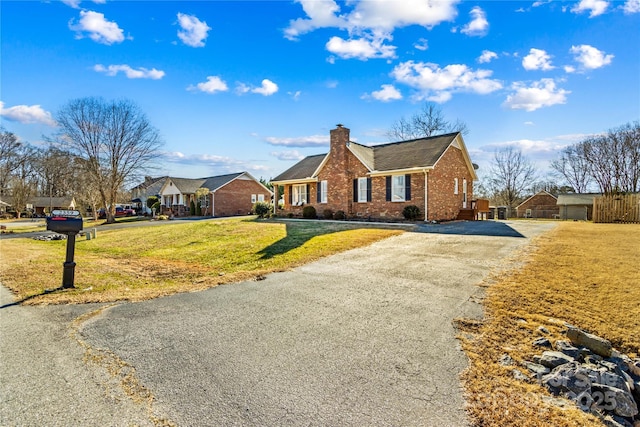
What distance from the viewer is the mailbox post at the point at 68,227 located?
565 centimetres

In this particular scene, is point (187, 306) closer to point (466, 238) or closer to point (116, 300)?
point (116, 300)

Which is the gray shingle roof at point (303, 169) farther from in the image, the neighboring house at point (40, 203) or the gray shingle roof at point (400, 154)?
the neighboring house at point (40, 203)

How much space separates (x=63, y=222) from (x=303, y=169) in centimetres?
1944

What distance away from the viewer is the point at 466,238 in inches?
460

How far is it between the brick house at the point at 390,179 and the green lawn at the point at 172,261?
18.2 feet

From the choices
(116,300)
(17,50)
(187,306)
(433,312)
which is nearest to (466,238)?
(433,312)

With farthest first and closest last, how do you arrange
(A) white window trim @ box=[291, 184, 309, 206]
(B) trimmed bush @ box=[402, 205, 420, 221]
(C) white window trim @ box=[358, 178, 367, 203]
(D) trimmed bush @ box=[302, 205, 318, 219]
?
(A) white window trim @ box=[291, 184, 309, 206], (D) trimmed bush @ box=[302, 205, 318, 219], (C) white window trim @ box=[358, 178, 367, 203], (B) trimmed bush @ box=[402, 205, 420, 221]

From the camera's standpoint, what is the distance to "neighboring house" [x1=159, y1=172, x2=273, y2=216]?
3678 centimetres

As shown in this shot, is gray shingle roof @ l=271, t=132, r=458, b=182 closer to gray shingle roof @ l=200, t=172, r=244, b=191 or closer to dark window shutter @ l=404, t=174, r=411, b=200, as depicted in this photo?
dark window shutter @ l=404, t=174, r=411, b=200

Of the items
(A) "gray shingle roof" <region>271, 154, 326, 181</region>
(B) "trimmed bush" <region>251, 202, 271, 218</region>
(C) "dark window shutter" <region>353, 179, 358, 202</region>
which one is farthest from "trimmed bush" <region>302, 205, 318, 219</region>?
(B) "trimmed bush" <region>251, 202, 271, 218</region>

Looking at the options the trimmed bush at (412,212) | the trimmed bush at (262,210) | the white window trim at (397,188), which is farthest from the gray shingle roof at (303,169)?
the trimmed bush at (412,212)

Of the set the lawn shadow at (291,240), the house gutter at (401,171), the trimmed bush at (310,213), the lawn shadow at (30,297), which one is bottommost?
the lawn shadow at (30,297)

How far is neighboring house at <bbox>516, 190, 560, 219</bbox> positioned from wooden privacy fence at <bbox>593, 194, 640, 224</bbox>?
24.5 meters

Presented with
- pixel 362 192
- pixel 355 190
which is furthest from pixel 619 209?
pixel 355 190
